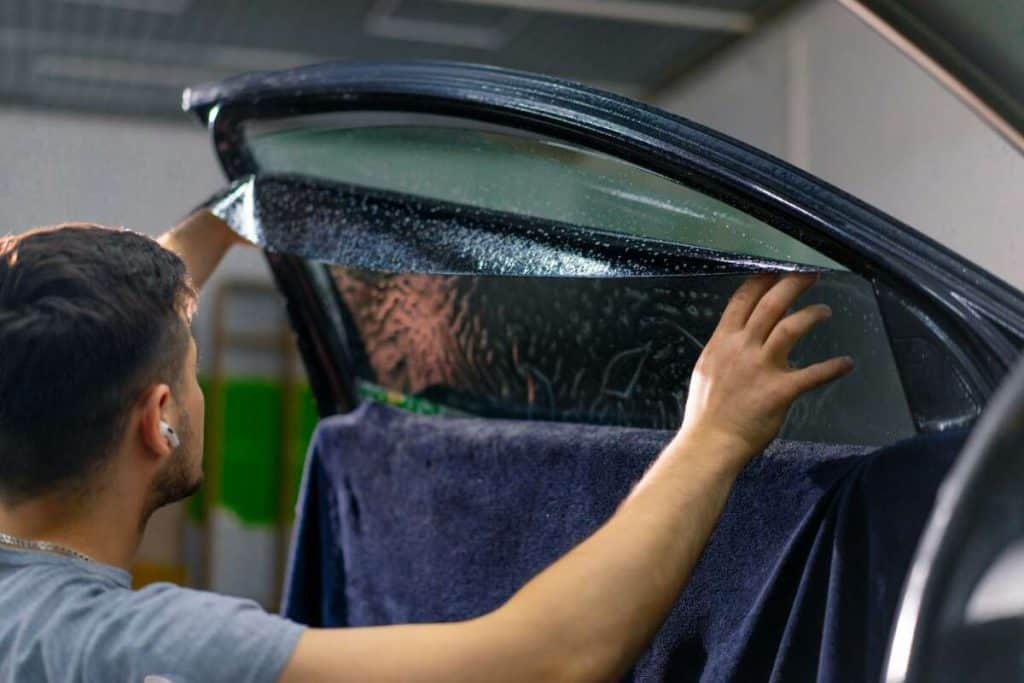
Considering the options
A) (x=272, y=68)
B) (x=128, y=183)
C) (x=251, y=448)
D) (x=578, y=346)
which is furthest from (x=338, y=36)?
(x=578, y=346)

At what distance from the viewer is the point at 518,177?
2.84ft

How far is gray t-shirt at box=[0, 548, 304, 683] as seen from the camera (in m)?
0.67

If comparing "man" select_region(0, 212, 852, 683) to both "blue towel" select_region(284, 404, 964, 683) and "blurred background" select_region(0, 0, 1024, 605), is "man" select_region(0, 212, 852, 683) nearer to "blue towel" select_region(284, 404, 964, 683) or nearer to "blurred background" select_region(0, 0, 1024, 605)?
"blue towel" select_region(284, 404, 964, 683)

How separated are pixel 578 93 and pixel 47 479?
1.38ft

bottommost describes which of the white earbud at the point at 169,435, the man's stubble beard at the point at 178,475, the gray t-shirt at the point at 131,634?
the gray t-shirt at the point at 131,634

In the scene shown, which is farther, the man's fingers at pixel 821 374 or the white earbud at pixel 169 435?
the white earbud at pixel 169 435

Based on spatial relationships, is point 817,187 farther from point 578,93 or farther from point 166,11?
point 166,11

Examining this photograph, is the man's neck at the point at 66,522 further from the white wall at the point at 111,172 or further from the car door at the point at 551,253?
the white wall at the point at 111,172

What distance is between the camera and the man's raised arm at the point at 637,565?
2.17ft

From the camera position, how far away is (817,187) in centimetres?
66

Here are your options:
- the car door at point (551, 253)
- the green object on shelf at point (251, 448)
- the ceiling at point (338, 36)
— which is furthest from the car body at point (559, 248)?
the green object on shelf at point (251, 448)

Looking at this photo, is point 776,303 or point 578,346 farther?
point 578,346

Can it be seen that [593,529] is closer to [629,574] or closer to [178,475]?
[629,574]

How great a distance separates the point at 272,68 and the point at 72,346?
16.0 feet
